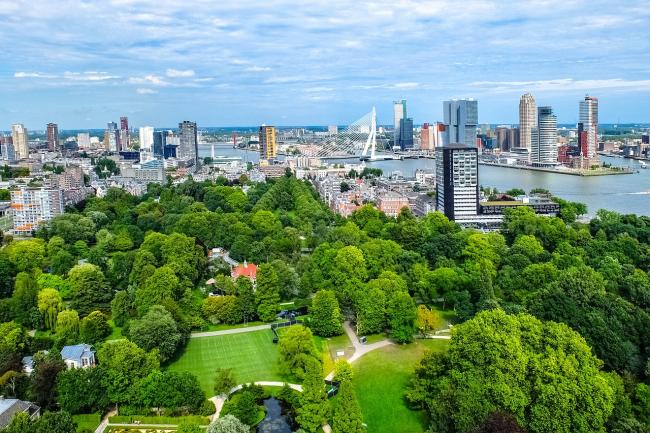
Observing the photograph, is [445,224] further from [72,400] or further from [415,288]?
[72,400]

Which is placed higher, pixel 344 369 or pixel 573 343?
pixel 573 343

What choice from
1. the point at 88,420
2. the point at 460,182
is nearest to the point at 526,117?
the point at 460,182

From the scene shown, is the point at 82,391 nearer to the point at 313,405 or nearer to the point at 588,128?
the point at 313,405

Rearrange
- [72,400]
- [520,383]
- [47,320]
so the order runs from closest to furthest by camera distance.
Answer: [520,383] → [72,400] → [47,320]

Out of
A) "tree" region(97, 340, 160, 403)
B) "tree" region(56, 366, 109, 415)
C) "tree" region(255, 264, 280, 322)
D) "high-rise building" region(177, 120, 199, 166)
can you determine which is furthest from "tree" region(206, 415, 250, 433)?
"high-rise building" region(177, 120, 199, 166)

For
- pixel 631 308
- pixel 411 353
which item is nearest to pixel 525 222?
pixel 631 308

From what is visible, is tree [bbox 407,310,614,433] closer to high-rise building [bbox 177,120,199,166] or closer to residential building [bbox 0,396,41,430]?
residential building [bbox 0,396,41,430]
